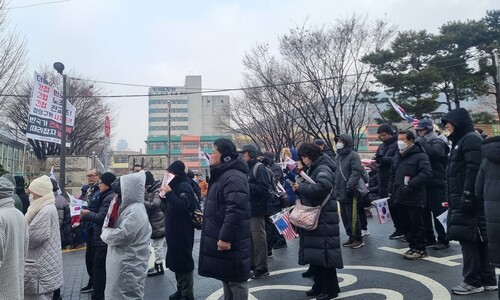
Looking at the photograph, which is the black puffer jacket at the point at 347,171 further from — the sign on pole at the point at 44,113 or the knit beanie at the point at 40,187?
the sign on pole at the point at 44,113

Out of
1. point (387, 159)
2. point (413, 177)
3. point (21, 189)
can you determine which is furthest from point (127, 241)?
point (387, 159)

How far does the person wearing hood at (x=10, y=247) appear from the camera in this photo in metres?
3.28

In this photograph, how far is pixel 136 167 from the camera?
29.1ft

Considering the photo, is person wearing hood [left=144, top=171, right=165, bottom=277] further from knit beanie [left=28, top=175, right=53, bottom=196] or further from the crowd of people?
knit beanie [left=28, top=175, right=53, bottom=196]

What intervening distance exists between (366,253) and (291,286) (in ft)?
6.69

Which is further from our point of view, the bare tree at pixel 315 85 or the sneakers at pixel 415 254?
the bare tree at pixel 315 85

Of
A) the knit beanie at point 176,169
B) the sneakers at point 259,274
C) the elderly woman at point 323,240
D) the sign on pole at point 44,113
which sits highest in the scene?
the sign on pole at point 44,113

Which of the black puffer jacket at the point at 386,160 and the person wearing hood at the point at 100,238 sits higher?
the black puffer jacket at the point at 386,160

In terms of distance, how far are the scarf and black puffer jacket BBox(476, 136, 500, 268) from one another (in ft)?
14.9

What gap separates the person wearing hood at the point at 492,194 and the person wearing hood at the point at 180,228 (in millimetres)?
3233

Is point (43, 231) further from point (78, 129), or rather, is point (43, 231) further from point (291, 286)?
point (78, 129)

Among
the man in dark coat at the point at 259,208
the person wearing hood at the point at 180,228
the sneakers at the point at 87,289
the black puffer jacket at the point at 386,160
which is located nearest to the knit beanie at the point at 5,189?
the person wearing hood at the point at 180,228

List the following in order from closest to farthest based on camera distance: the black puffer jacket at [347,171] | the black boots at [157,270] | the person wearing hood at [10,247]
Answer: the person wearing hood at [10,247], the black boots at [157,270], the black puffer jacket at [347,171]

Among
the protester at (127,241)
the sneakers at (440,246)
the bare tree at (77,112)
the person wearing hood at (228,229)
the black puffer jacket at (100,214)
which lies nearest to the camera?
the person wearing hood at (228,229)
